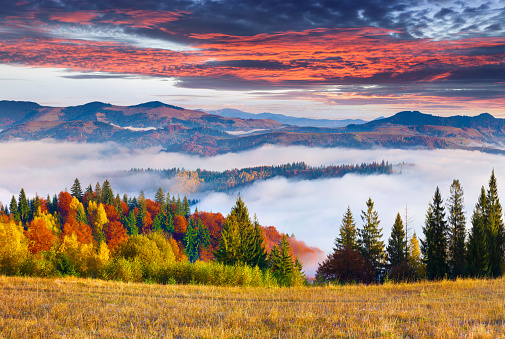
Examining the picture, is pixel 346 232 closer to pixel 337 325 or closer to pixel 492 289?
pixel 492 289

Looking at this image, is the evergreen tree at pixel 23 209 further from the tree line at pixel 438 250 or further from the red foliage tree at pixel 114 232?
the tree line at pixel 438 250

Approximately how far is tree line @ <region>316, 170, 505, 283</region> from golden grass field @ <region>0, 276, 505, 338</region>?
3189 cm

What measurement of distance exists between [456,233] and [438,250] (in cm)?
1146

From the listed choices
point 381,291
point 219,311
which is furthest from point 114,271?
point 381,291

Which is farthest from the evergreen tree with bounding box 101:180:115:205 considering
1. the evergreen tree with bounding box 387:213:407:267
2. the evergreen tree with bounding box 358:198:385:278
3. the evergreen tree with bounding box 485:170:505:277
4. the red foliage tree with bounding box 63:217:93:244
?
the evergreen tree with bounding box 485:170:505:277

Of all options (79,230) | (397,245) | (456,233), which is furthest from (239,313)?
(79,230)

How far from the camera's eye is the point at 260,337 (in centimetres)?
1221

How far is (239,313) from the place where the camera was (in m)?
15.8

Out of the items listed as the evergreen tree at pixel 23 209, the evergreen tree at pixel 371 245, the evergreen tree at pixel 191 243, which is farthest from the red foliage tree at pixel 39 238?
the evergreen tree at pixel 371 245

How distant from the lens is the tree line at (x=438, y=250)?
58156mm

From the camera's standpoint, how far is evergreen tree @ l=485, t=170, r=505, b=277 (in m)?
60.6

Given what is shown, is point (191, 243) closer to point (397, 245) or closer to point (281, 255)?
point (397, 245)

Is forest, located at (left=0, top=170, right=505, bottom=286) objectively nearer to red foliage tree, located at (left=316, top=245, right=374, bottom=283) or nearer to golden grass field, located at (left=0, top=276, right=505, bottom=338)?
red foliage tree, located at (left=316, top=245, right=374, bottom=283)

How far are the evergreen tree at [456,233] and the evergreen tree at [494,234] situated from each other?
6278 mm
